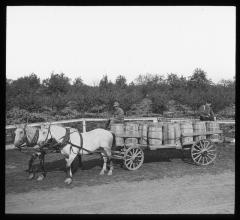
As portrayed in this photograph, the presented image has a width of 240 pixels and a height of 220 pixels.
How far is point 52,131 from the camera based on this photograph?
372 inches

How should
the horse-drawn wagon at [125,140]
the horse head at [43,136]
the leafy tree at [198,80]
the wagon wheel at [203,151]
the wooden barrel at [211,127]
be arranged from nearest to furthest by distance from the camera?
1. the horse head at [43,136]
2. the horse-drawn wagon at [125,140]
3. the wagon wheel at [203,151]
4. the wooden barrel at [211,127]
5. the leafy tree at [198,80]

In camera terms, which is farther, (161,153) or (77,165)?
(161,153)

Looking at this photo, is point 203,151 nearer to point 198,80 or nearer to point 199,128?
point 199,128

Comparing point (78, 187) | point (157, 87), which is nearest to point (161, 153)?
point (78, 187)

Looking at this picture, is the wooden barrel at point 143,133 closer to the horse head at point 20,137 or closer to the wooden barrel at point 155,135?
the wooden barrel at point 155,135

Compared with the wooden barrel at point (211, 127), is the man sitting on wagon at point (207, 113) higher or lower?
higher

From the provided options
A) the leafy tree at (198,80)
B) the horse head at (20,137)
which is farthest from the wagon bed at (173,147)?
the leafy tree at (198,80)

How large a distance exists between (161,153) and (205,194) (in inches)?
201

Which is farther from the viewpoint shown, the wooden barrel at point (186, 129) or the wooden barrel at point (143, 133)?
the wooden barrel at point (186, 129)

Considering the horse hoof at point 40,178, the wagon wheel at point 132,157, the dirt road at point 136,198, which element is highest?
the wagon wheel at point 132,157

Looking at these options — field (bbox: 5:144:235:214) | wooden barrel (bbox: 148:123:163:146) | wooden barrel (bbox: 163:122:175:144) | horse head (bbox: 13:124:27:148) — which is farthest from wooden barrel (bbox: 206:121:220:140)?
horse head (bbox: 13:124:27:148)

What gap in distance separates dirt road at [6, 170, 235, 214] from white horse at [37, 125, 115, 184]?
1.08 metres

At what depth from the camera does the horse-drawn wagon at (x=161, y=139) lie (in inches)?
416
